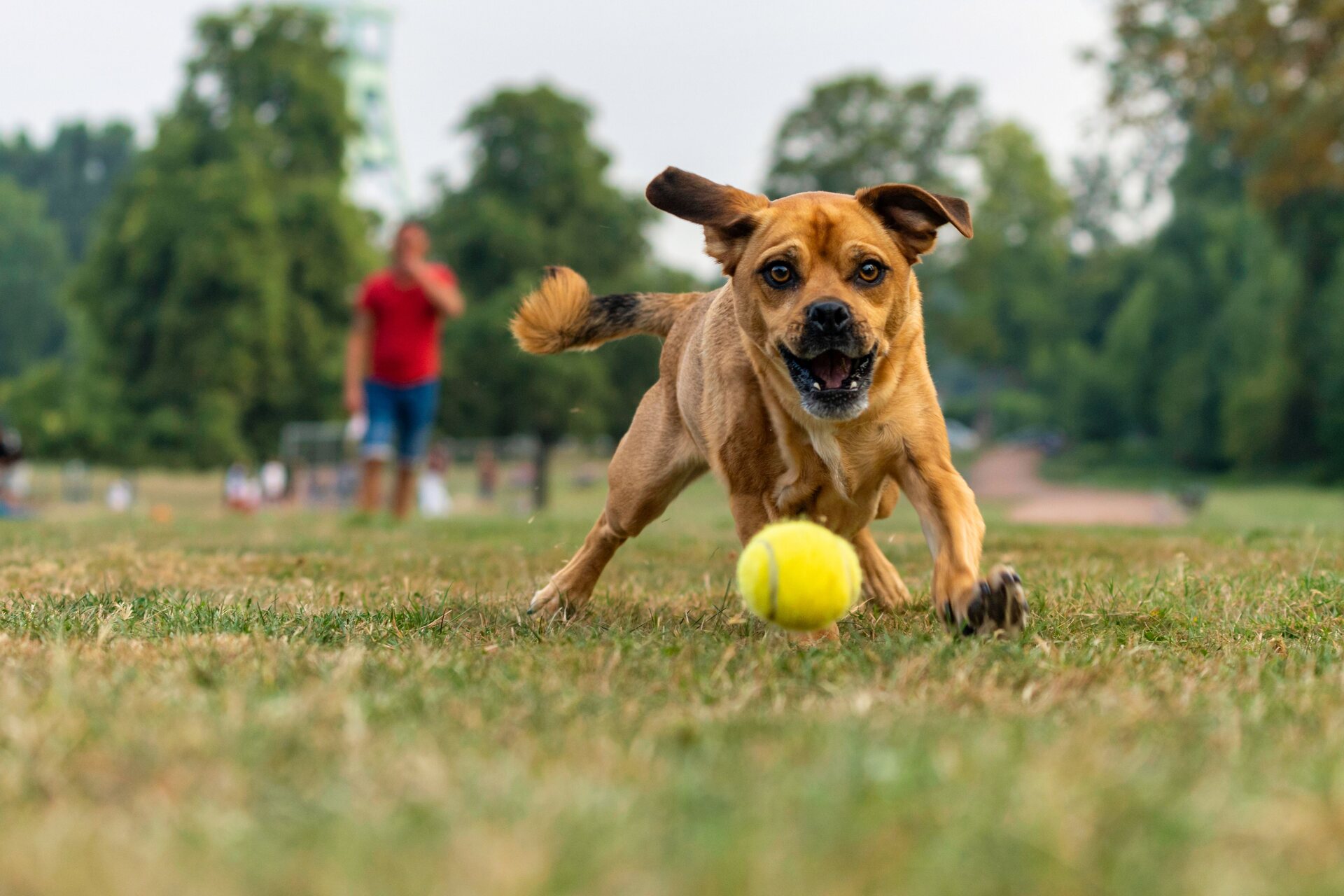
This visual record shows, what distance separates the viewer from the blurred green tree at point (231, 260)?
3028cm

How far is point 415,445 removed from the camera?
10875 millimetres

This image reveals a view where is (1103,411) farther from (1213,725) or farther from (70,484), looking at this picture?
(1213,725)

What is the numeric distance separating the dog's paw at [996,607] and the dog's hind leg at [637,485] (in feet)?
4.46

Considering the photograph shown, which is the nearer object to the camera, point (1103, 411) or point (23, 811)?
point (23, 811)

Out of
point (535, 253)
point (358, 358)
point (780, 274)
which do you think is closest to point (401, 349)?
point (358, 358)

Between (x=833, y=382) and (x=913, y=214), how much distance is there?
0.79 metres

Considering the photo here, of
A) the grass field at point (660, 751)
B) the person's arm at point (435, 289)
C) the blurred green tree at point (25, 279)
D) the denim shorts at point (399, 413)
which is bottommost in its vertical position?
the grass field at point (660, 751)

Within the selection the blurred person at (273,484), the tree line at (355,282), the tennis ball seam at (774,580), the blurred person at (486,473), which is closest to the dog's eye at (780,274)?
the tennis ball seam at (774,580)

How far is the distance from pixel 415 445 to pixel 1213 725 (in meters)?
9.20

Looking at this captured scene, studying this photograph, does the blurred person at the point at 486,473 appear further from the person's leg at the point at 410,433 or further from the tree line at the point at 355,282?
the person's leg at the point at 410,433

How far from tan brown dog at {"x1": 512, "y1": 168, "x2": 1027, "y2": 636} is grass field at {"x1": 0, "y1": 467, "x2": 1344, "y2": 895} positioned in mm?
358

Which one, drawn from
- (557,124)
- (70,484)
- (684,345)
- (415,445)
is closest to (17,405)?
(70,484)

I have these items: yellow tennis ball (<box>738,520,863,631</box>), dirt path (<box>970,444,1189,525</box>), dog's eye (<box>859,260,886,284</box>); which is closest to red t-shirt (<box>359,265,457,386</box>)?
dog's eye (<box>859,260,886,284</box>)

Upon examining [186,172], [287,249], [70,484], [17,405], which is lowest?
[70,484]
